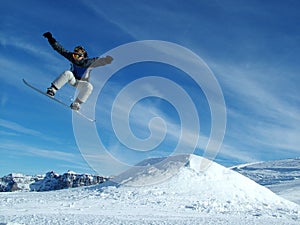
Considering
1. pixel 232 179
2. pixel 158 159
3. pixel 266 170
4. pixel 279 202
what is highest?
pixel 266 170

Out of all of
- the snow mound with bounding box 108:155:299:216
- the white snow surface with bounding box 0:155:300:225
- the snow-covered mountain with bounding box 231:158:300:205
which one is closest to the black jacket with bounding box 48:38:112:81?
the white snow surface with bounding box 0:155:300:225

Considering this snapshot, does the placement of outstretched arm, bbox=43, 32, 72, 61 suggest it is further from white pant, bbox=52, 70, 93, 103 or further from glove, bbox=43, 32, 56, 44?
white pant, bbox=52, 70, 93, 103

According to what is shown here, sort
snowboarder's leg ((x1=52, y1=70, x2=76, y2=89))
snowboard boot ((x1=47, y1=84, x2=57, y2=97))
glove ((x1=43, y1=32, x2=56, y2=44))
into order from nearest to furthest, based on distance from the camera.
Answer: glove ((x1=43, y1=32, x2=56, y2=44)) → snowboarder's leg ((x1=52, y1=70, x2=76, y2=89)) → snowboard boot ((x1=47, y1=84, x2=57, y2=97))

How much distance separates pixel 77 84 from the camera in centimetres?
1353

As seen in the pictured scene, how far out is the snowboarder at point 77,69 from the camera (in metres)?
12.5

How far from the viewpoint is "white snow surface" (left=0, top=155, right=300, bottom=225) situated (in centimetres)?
1742

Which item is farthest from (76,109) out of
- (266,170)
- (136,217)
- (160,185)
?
(266,170)

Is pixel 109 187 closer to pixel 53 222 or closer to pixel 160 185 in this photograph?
pixel 160 185

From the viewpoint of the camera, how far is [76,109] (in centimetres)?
1455

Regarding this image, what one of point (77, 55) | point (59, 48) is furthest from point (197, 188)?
point (59, 48)

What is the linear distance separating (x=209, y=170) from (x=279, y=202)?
668 centimetres

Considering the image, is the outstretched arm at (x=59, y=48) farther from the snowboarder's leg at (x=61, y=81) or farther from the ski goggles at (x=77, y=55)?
the snowboarder's leg at (x=61, y=81)

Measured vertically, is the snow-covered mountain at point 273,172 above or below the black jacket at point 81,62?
above

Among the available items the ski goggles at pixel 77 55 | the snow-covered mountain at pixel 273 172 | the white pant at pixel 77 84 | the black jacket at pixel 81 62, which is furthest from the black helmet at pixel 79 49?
the snow-covered mountain at pixel 273 172
